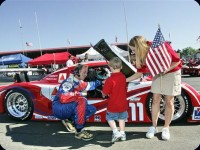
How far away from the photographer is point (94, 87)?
4.65m

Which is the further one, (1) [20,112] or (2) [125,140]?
(1) [20,112]

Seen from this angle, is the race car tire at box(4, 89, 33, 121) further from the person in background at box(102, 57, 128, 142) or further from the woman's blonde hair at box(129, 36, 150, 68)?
the woman's blonde hair at box(129, 36, 150, 68)

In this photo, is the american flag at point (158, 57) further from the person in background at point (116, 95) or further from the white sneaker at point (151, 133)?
the white sneaker at point (151, 133)

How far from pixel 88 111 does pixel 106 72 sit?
41.4 inches

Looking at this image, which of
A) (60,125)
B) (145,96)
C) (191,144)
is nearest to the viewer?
(191,144)

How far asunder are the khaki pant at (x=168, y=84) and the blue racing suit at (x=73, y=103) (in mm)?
1146

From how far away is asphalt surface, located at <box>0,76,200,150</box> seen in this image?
383 cm

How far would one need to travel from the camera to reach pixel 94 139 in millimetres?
4195

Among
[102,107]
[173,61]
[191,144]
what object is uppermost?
[173,61]

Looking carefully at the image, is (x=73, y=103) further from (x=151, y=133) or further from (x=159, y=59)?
(x=159, y=59)

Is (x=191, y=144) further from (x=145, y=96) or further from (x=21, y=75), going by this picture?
(x=21, y=75)

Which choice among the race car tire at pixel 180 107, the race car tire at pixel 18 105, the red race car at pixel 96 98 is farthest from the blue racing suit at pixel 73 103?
the race car tire at pixel 18 105

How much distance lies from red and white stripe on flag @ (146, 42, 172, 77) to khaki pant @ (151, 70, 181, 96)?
0.57 ft

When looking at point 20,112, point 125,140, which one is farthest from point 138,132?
point 20,112
